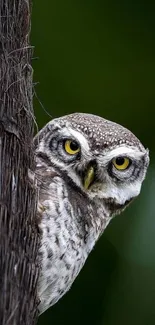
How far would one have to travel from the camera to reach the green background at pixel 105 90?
13.2 feet

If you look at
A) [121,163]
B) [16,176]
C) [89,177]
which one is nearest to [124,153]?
[121,163]

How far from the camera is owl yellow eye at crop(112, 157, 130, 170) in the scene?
3.40 meters

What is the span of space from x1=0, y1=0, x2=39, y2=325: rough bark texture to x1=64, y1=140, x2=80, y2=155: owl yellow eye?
0.45m

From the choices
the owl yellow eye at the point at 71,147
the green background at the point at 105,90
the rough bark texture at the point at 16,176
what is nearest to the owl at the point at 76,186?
the owl yellow eye at the point at 71,147

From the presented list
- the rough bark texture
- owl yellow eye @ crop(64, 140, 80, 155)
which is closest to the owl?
owl yellow eye @ crop(64, 140, 80, 155)

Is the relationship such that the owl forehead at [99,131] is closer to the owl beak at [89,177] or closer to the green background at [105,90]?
the owl beak at [89,177]

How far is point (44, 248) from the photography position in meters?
2.96

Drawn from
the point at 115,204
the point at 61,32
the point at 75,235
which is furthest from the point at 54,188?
the point at 61,32

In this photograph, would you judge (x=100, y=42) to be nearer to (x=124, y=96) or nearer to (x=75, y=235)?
(x=124, y=96)

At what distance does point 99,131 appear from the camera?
11.1 ft

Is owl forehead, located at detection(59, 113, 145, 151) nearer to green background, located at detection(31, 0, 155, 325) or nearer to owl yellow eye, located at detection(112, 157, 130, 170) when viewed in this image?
owl yellow eye, located at detection(112, 157, 130, 170)

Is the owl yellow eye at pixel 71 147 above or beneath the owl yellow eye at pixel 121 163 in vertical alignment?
above

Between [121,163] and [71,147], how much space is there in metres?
0.18

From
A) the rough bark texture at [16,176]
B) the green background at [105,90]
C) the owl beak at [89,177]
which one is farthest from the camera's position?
the green background at [105,90]
